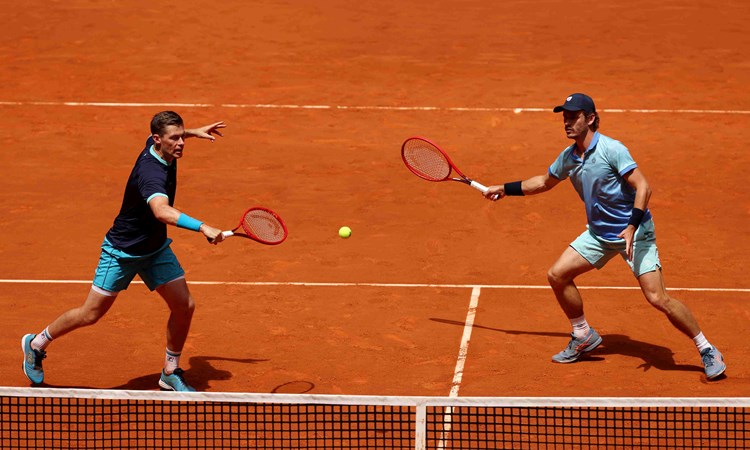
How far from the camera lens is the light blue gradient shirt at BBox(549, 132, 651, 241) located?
863cm

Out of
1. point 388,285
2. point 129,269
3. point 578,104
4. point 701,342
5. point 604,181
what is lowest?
point 701,342

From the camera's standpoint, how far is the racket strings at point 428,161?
9.98 meters

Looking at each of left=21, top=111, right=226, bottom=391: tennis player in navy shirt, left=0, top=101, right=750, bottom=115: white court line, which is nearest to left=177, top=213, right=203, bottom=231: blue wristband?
left=21, top=111, right=226, bottom=391: tennis player in navy shirt

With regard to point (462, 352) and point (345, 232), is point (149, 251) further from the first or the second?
point (345, 232)

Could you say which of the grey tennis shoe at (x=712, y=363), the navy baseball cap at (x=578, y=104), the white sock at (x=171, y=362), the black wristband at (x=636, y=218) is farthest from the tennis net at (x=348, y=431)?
the navy baseball cap at (x=578, y=104)

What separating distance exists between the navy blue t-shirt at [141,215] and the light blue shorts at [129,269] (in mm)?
51

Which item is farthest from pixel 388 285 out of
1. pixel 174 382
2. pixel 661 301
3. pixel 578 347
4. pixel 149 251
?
pixel 149 251

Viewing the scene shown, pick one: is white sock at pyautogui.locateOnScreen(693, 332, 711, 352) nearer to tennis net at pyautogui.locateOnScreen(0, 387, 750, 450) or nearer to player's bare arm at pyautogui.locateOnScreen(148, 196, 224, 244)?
tennis net at pyautogui.locateOnScreen(0, 387, 750, 450)

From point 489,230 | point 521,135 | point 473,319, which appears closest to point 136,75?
point 521,135

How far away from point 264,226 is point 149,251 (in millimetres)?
823

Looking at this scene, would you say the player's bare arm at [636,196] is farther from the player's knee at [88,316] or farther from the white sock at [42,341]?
the white sock at [42,341]

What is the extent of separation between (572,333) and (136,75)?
445 inches

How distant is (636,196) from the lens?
848cm

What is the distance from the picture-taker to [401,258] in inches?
475
